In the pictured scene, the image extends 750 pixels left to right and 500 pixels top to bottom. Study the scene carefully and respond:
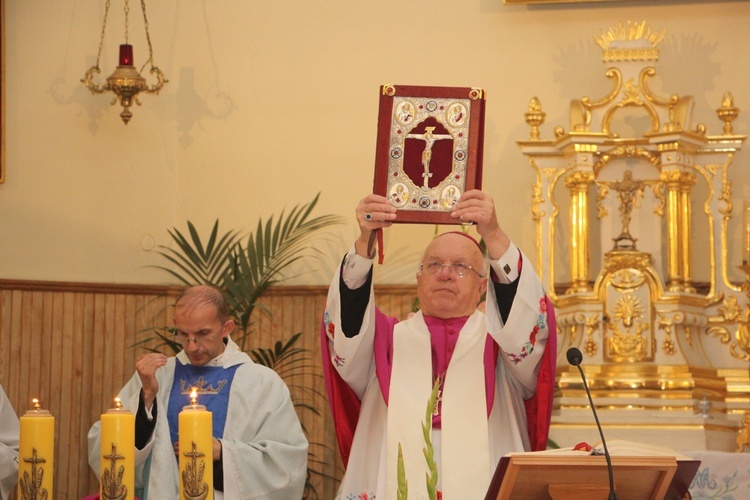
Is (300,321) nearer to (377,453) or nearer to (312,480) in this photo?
(312,480)

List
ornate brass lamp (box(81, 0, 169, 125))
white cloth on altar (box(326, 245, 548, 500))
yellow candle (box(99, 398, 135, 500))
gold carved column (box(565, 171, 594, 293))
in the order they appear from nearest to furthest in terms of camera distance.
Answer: yellow candle (box(99, 398, 135, 500)), white cloth on altar (box(326, 245, 548, 500)), gold carved column (box(565, 171, 594, 293)), ornate brass lamp (box(81, 0, 169, 125))

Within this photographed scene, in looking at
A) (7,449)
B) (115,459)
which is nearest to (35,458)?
(115,459)

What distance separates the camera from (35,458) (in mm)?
3559

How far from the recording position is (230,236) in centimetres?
930

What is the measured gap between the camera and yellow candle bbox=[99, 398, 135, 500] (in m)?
3.46

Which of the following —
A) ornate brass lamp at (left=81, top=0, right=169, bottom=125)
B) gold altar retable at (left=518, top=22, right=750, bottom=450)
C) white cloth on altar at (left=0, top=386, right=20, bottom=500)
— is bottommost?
white cloth on altar at (left=0, top=386, right=20, bottom=500)

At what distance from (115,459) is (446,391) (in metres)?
1.99

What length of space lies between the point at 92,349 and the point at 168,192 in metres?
1.30

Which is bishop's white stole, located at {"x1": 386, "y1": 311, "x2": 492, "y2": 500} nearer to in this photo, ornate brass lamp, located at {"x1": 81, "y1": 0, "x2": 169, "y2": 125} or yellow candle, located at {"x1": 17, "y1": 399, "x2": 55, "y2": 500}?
yellow candle, located at {"x1": 17, "y1": 399, "x2": 55, "y2": 500}

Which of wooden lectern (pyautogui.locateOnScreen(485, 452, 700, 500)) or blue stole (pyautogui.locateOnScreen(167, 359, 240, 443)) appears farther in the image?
blue stole (pyautogui.locateOnScreen(167, 359, 240, 443))

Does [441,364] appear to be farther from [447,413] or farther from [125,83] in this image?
[125,83]

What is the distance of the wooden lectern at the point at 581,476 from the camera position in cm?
376

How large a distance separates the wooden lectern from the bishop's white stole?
1085 millimetres

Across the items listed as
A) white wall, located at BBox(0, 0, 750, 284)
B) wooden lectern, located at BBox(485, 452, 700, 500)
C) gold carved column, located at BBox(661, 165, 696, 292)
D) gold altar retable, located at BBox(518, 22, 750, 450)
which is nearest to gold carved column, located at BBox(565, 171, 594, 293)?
gold altar retable, located at BBox(518, 22, 750, 450)
